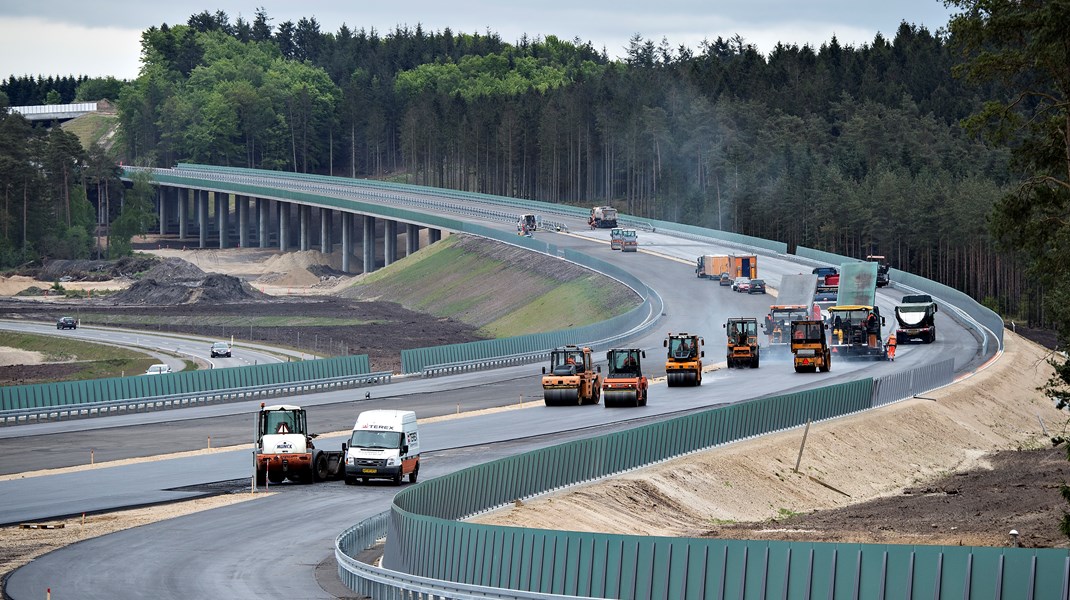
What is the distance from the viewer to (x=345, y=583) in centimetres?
2897

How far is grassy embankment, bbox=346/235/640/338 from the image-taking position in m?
104

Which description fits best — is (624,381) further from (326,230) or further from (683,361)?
(326,230)

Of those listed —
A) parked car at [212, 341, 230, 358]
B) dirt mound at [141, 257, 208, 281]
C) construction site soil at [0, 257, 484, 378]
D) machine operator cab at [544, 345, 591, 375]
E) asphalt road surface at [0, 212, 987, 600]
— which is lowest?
construction site soil at [0, 257, 484, 378]

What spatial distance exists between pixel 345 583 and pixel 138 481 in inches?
668

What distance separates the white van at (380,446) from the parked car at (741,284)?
6036 cm

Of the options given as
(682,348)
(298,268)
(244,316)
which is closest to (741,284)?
(682,348)

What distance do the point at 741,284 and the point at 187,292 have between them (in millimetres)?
55227

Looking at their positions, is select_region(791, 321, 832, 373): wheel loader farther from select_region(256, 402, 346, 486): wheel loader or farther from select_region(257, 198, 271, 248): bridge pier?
select_region(257, 198, 271, 248): bridge pier

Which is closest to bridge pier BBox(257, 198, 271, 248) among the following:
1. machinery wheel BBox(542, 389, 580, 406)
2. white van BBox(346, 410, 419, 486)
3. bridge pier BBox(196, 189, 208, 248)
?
bridge pier BBox(196, 189, 208, 248)

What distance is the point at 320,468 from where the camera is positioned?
4319 centimetres

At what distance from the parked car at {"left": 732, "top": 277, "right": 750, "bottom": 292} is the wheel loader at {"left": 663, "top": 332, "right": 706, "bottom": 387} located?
119 feet

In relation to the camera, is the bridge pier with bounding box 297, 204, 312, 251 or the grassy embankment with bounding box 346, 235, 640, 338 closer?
the grassy embankment with bounding box 346, 235, 640, 338

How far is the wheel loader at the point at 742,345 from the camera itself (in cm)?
Result: 6944

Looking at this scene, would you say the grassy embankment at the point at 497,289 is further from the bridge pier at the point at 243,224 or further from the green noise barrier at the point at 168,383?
the bridge pier at the point at 243,224
